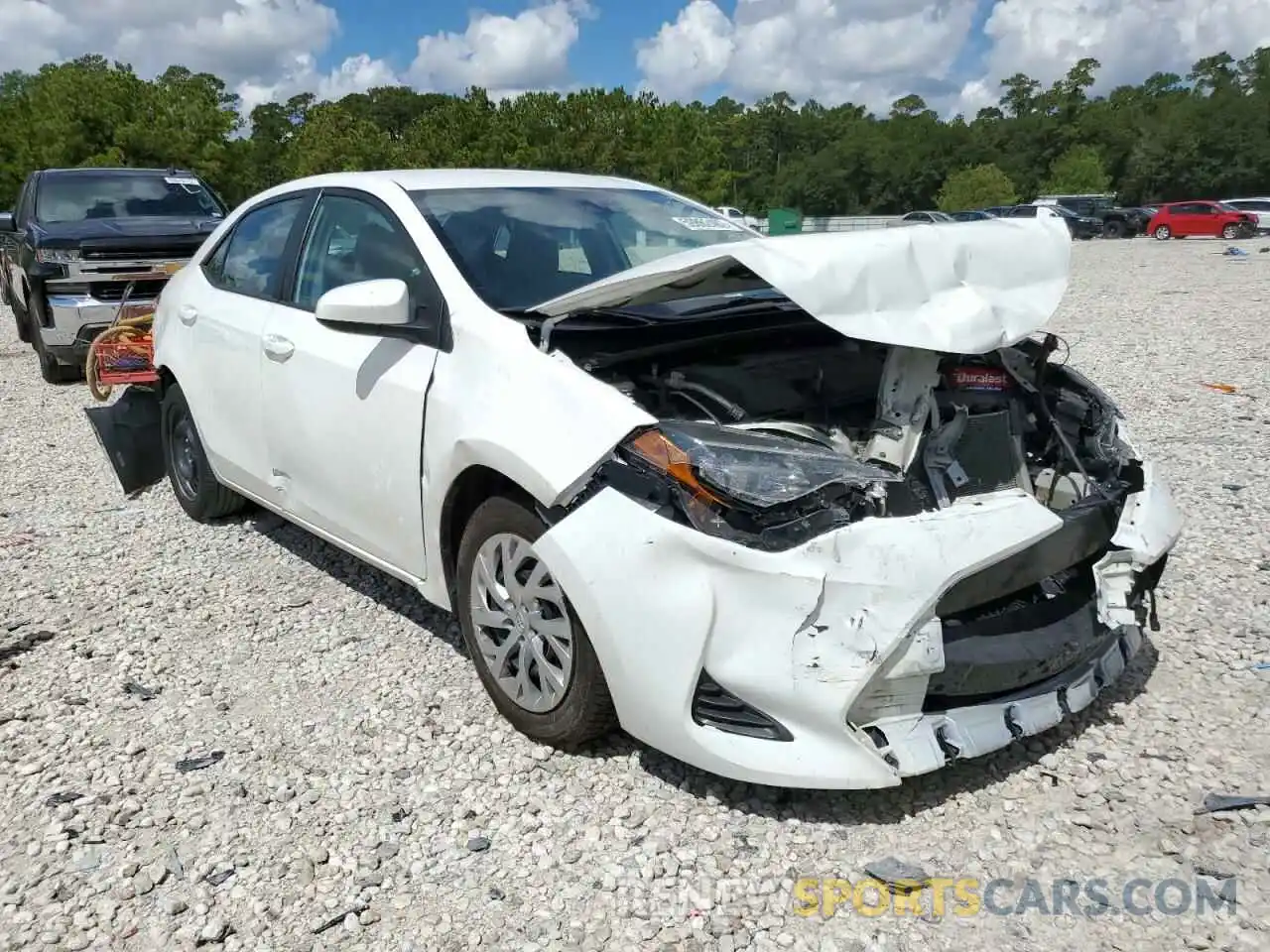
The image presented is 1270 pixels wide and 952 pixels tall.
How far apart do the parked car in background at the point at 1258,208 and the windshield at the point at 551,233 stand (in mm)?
40913

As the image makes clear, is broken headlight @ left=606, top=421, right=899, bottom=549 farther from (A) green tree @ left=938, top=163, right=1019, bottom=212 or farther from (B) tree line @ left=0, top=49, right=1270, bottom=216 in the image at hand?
(A) green tree @ left=938, top=163, right=1019, bottom=212

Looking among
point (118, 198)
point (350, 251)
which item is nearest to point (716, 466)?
point (350, 251)

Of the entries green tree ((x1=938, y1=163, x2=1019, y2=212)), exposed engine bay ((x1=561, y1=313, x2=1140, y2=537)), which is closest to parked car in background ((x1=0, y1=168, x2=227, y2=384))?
exposed engine bay ((x1=561, y1=313, x2=1140, y2=537))

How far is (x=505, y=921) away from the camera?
8.01 ft

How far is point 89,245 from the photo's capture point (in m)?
9.13

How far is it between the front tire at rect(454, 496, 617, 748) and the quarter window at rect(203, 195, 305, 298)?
5.91 feet

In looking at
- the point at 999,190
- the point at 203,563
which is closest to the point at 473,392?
the point at 203,563

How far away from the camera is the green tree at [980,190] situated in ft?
237

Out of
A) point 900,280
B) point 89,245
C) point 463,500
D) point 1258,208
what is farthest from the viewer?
point 1258,208

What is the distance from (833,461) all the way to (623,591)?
68 centimetres

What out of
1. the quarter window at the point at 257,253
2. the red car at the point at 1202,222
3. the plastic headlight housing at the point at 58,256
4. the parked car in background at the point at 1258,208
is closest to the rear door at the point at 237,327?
the quarter window at the point at 257,253

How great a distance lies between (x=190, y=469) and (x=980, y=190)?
250 feet

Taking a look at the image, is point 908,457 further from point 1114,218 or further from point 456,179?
point 1114,218

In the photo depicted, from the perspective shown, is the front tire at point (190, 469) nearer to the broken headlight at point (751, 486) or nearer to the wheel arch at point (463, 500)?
the wheel arch at point (463, 500)
